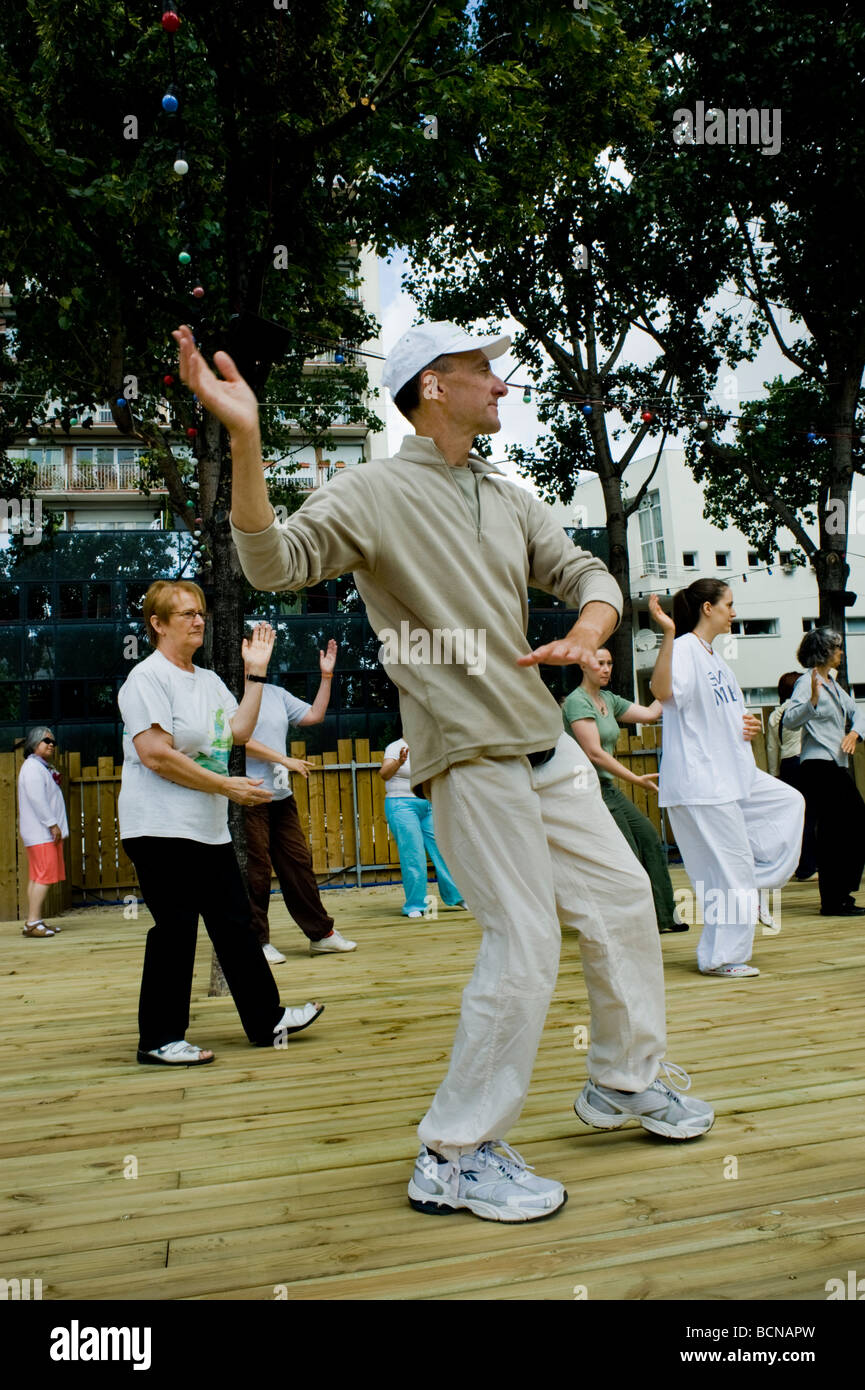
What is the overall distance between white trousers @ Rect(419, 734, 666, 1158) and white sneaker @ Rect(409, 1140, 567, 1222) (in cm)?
5

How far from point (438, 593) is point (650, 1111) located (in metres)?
1.50

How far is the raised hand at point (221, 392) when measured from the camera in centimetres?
218

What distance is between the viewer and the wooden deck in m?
2.09

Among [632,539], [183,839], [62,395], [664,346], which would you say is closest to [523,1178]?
[183,839]

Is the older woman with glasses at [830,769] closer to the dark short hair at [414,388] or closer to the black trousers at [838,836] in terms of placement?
the black trousers at [838,836]

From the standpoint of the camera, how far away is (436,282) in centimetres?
1839

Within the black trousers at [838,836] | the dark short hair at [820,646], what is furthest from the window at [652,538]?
the black trousers at [838,836]

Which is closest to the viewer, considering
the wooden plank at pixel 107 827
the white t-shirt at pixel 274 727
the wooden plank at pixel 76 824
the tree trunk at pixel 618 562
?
the white t-shirt at pixel 274 727

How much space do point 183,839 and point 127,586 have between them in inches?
504

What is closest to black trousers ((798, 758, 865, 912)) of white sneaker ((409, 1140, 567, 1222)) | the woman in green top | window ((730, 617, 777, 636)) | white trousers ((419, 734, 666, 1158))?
the woman in green top

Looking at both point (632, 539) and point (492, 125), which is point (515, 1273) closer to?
point (492, 125)

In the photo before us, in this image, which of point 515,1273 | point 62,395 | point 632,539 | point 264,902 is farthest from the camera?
point 632,539

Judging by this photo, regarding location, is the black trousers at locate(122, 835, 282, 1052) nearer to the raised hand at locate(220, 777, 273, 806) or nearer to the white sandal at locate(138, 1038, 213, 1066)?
the white sandal at locate(138, 1038, 213, 1066)

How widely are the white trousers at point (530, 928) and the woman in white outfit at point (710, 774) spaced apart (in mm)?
2614
